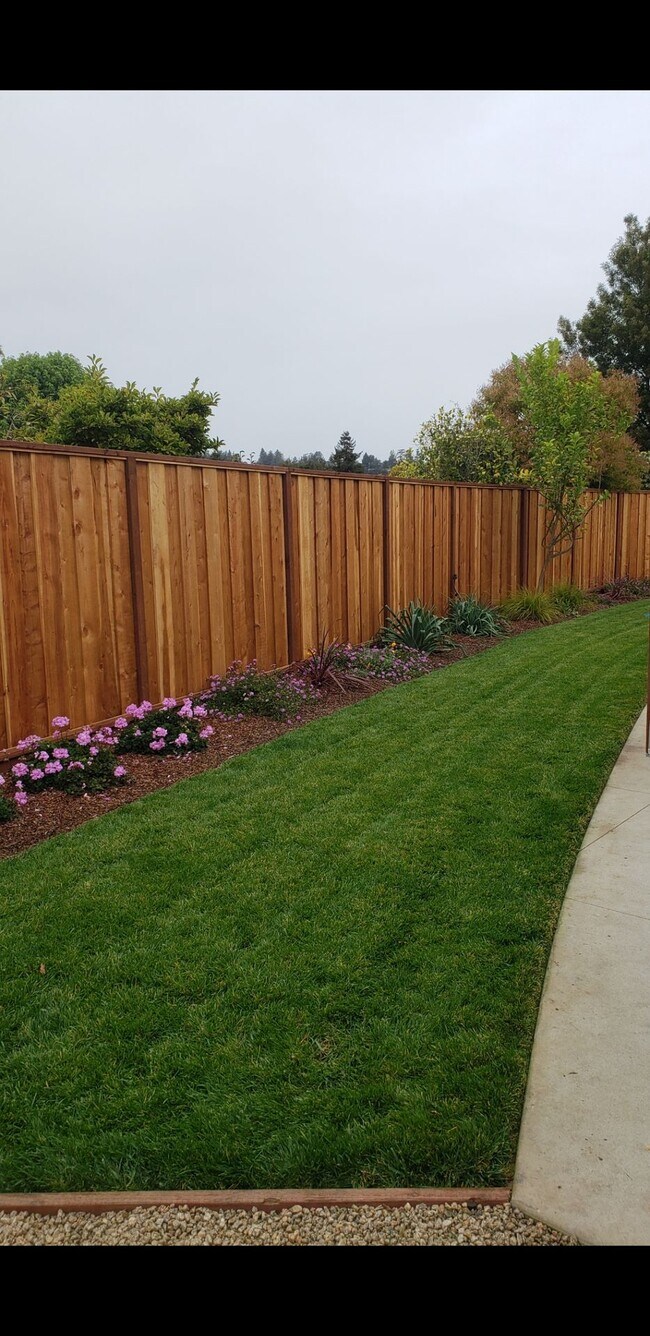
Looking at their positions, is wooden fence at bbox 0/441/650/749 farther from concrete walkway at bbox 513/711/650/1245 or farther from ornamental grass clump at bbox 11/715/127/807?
concrete walkway at bbox 513/711/650/1245

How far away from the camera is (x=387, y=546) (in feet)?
30.5

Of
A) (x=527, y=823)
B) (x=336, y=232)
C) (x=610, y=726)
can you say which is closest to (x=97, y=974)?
(x=527, y=823)

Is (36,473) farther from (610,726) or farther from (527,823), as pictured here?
(610,726)

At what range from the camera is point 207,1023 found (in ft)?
8.46

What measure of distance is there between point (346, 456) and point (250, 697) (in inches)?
1918

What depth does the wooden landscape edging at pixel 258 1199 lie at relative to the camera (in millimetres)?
1899

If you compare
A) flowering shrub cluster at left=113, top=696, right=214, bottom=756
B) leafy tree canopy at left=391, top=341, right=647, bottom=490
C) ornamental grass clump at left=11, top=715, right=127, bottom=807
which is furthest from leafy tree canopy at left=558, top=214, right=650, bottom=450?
ornamental grass clump at left=11, top=715, right=127, bottom=807

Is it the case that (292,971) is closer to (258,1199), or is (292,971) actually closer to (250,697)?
(258,1199)

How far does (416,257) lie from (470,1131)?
18.2m

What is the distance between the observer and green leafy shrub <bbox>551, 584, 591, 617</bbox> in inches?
490

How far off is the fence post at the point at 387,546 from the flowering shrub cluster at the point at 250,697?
2880mm

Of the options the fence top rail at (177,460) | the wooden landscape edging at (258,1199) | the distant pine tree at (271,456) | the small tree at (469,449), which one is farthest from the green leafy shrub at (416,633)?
the distant pine tree at (271,456)

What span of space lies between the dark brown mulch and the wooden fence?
55 centimetres

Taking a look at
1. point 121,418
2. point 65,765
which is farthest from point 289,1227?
point 121,418
